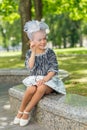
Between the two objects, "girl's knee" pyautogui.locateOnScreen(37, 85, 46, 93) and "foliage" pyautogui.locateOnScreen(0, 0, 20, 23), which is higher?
"girl's knee" pyautogui.locateOnScreen(37, 85, 46, 93)

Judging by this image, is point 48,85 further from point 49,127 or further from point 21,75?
point 21,75

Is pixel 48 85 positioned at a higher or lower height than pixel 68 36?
higher

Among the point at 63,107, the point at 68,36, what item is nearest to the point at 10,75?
the point at 63,107

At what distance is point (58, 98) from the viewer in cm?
611

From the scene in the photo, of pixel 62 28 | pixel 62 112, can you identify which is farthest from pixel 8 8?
pixel 62 28

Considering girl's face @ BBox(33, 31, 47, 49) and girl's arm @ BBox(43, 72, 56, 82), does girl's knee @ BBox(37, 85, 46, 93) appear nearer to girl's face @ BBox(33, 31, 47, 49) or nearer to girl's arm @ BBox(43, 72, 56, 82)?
girl's arm @ BBox(43, 72, 56, 82)

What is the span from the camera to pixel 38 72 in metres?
6.64

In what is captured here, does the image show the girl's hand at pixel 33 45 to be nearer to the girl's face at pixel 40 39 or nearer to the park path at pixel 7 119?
the girl's face at pixel 40 39

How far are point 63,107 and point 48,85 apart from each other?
2.98 ft

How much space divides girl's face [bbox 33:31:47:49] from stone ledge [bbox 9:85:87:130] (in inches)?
35.1

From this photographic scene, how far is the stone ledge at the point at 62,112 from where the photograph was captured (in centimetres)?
518

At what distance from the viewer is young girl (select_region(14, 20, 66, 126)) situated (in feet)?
20.8

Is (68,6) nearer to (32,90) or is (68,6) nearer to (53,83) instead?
(53,83)

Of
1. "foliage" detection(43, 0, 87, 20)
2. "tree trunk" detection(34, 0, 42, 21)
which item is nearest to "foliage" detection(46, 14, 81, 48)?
"foliage" detection(43, 0, 87, 20)
